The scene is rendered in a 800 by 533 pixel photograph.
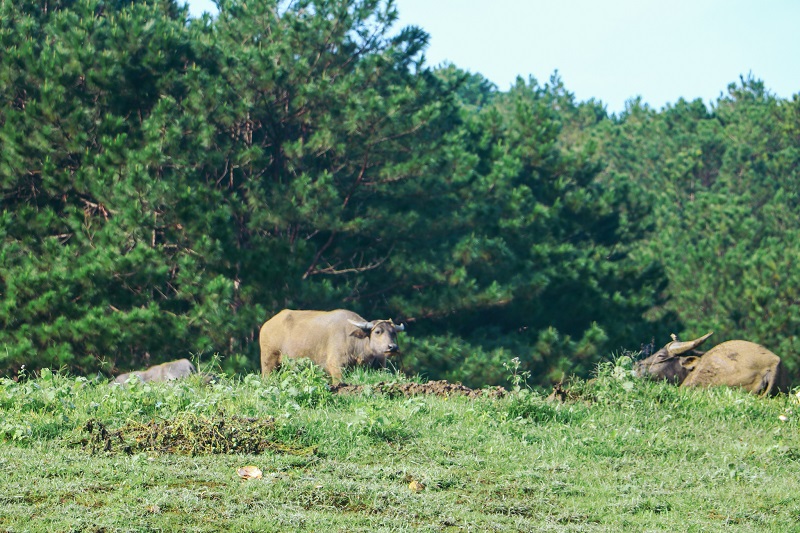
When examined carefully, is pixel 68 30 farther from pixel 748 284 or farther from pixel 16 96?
pixel 748 284

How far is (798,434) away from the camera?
1062 cm

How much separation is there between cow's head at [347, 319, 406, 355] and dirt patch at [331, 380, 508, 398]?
322 cm

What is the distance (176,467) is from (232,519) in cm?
120

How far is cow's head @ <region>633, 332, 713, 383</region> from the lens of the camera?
13.5 meters

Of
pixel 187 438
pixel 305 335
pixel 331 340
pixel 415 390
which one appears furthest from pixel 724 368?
pixel 187 438

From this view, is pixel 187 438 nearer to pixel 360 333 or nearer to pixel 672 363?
pixel 360 333

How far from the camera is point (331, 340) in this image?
15.5m

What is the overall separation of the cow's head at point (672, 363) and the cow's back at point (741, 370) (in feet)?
0.44

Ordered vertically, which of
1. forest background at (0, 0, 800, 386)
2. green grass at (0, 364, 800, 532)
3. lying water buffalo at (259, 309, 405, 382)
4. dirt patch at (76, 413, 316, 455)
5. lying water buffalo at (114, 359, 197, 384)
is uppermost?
forest background at (0, 0, 800, 386)

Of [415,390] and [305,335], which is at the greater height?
[305,335]

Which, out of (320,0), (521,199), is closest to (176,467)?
(320,0)

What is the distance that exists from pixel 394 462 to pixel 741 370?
6.53 meters

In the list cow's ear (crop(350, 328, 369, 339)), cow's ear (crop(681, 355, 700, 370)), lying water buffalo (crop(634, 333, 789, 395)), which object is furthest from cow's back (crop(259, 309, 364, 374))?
cow's ear (crop(681, 355, 700, 370))

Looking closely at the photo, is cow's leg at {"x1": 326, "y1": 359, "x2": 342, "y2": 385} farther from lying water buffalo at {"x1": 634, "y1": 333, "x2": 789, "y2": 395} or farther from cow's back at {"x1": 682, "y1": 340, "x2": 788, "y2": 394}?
cow's back at {"x1": 682, "y1": 340, "x2": 788, "y2": 394}
